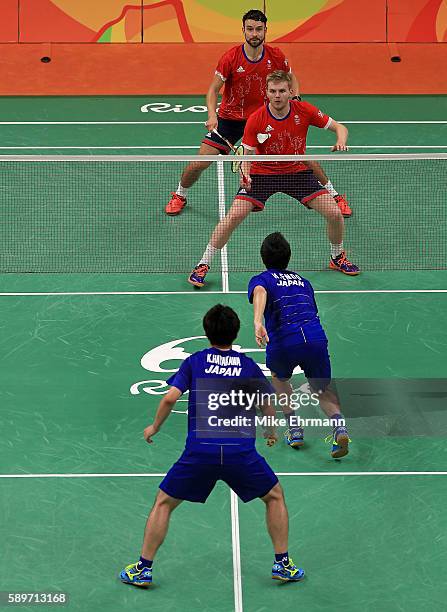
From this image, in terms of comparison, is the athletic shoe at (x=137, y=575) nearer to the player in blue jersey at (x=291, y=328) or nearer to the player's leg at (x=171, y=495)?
the player's leg at (x=171, y=495)

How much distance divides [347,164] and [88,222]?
3.36m

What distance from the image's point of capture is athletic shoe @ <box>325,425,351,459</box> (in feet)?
32.2

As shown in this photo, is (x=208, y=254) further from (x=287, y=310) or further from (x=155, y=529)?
(x=155, y=529)

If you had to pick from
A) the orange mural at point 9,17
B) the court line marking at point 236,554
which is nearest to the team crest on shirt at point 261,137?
the court line marking at point 236,554

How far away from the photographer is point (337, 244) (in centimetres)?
1317

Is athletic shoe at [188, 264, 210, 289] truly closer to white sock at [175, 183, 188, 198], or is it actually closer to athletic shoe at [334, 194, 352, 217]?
white sock at [175, 183, 188, 198]

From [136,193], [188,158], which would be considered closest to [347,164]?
[136,193]

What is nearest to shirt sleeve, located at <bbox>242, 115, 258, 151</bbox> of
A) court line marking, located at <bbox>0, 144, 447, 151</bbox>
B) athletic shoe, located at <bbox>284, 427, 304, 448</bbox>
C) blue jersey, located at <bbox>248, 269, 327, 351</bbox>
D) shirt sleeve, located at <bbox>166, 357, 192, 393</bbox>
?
blue jersey, located at <bbox>248, 269, 327, 351</bbox>

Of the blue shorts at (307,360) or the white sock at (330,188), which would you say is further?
the white sock at (330,188)

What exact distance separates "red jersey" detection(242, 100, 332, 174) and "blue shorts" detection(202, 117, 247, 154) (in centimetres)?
123

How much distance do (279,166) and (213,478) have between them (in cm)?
499

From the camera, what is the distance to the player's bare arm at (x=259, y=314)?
9094 millimetres

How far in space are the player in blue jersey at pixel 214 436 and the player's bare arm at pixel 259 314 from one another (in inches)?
34.0

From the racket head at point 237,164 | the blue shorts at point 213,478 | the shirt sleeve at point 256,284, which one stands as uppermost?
the shirt sleeve at point 256,284
